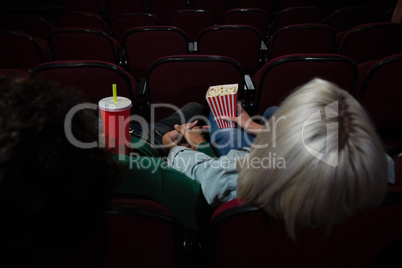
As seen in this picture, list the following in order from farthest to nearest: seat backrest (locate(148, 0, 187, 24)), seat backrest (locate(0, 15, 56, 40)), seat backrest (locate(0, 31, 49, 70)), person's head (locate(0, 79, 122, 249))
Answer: seat backrest (locate(148, 0, 187, 24))
seat backrest (locate(0, 15, 56, 40))
seat backrest (locate(0, 31, 49, 70))
person's head (locate(0, 79, 122, 249))

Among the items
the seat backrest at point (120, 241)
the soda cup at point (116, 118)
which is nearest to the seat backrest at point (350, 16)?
the soda cup at point (116, 118)

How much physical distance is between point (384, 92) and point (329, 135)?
1198mm

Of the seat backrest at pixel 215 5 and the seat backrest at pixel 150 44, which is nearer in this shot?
the seat backrest at pixel 150 44

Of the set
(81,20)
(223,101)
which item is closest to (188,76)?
(223,101)

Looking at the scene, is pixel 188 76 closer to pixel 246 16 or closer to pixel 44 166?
pixel 44 166

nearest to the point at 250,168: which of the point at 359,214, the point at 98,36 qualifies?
the point at 359,214

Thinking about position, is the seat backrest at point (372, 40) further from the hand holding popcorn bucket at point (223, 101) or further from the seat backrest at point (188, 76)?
the hand holding popcorn bucket at point (223, 101)

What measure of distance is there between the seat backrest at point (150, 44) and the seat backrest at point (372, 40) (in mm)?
1222

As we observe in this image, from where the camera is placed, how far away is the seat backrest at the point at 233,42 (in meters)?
2.00

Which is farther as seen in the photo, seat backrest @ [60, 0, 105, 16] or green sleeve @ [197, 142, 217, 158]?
seat backrest @ [60, 0, 105, 16]

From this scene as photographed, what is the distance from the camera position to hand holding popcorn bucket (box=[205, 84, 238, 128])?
46.3 inches

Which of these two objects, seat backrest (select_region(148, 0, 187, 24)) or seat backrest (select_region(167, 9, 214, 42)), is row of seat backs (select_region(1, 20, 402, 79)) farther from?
seat backrest (select_region(148, 0, 187, 24))

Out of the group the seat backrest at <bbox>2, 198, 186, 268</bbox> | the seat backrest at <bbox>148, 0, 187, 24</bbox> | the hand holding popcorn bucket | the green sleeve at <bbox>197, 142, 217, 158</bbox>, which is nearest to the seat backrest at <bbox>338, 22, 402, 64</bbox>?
the hand holding popcorn bucket

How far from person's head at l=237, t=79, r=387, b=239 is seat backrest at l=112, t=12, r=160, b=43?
2.47m
